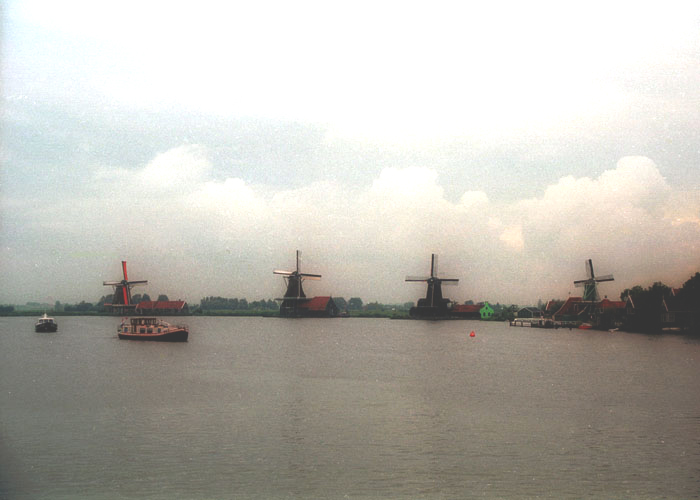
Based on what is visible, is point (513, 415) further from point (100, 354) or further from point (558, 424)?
point (100, 354)

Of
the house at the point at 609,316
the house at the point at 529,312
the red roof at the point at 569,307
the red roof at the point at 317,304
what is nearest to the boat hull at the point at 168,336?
the house at the point at 609,316

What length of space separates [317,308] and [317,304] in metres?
1.49

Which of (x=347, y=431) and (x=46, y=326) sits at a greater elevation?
(x=46, y=326)

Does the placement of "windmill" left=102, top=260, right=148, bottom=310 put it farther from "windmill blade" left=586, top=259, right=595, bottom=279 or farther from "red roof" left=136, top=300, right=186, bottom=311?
"windmill blade" left=586, top=259, right=595, bottom=279

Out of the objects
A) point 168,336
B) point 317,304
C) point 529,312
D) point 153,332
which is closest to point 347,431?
point 168,336

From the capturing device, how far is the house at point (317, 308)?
5753 inches

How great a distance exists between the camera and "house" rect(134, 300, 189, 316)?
541ft

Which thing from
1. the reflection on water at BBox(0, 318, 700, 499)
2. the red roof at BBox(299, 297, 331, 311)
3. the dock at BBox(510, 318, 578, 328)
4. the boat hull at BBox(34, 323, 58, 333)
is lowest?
the reflection on water at BBox(0, 318, 700, 499)

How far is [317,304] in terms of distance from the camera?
151625 millimetres

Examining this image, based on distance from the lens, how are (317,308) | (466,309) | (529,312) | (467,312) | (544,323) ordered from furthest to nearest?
(466,309) < (467,312) < (317,308) < (529,312) < (544,323)

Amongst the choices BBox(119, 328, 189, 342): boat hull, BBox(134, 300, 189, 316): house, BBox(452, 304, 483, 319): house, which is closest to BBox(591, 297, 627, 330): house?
BBox(452, 304, 483, 319): house

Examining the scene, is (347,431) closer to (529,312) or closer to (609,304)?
(609,304)

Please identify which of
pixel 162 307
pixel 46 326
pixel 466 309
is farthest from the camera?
pixel 162 307

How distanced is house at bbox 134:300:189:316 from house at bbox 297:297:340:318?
40.6 meters
